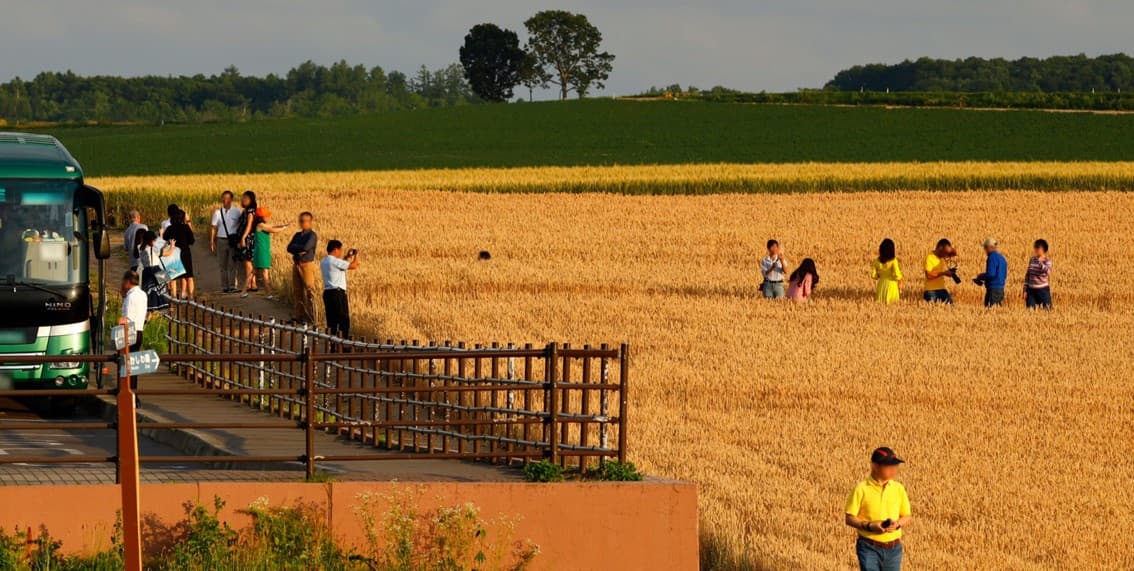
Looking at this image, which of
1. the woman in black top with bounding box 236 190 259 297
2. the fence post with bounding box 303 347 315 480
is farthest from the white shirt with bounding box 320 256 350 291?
the fence post with bounding box 303 347 315 480

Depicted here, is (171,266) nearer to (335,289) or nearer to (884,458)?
(335,289)

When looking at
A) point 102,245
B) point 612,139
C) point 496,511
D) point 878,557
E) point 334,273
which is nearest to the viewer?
point 878,557

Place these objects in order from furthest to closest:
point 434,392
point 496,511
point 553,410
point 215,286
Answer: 1. point 215,286
2. point 434,392
3. point 553,410
4. point 496,511

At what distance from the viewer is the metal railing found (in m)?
12.2

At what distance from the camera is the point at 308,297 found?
23.9 metres

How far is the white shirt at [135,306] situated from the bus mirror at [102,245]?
1.52 feet

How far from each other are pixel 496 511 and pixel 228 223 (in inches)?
668

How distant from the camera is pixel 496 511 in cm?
1179

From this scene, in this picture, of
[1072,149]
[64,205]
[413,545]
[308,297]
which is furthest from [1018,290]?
[1072,149]

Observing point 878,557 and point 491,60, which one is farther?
point 491,60

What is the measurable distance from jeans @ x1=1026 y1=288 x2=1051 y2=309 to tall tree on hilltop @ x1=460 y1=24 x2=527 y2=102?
426 feet

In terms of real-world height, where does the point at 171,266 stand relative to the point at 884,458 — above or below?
below

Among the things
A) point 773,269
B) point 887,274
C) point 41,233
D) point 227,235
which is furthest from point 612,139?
point 41,233

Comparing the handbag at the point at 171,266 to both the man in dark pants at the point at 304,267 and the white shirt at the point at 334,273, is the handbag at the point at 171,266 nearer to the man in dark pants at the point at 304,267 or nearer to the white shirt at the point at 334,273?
the man in dark pants at the point at 304,267
